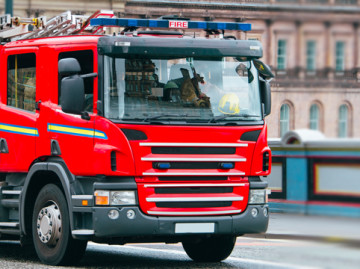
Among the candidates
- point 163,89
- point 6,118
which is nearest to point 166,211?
point 163,89

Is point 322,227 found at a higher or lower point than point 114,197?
higher

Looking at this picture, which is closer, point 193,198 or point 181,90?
point 193,198

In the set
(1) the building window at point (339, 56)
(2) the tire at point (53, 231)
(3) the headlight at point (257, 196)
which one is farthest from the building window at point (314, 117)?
(2) the tire at point (53, 231)

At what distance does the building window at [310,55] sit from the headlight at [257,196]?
6.59 meters

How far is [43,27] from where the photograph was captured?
1066 centimetres

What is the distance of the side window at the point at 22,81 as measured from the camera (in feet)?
30.3

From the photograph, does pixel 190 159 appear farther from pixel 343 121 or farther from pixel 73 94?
pixel 343 121

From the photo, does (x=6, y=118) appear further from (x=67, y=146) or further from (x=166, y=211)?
(x=166, y=211)

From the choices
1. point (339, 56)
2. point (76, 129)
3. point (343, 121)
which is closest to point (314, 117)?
point (343, 121)

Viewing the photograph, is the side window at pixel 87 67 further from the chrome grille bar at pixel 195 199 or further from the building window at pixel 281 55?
the building window at pixel 281 55

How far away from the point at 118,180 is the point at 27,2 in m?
28.0

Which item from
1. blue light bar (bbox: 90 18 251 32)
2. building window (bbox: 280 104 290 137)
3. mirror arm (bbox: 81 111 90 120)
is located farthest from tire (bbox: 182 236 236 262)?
building window (bbox: 280 104 290 137)

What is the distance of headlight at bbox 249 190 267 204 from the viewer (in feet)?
28.3

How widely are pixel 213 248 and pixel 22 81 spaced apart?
310 cm
